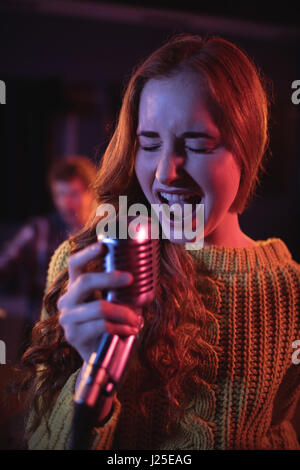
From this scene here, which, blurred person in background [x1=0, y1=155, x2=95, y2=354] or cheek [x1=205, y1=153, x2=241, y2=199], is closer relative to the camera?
cheek [x1=205, y1=153, x2=241, y2=199]

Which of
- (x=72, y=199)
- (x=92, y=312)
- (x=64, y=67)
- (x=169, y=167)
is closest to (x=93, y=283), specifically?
(x=92, y=312)

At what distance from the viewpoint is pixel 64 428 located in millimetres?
712

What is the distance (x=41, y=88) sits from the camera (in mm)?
3658

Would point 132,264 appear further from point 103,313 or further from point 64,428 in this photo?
point 64,428

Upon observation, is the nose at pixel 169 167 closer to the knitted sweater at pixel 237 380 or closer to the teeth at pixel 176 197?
the teeth at pixel 176 197

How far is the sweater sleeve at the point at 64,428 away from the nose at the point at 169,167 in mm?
370

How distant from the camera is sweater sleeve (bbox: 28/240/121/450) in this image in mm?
672

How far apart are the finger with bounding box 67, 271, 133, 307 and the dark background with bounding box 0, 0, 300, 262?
2.93 metres

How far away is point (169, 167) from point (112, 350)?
308 millimetres

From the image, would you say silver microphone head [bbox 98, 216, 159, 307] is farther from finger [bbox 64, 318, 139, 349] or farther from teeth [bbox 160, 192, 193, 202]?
teeth [bbox 160, 192, 193, 202]

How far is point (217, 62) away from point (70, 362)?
0.60 metres

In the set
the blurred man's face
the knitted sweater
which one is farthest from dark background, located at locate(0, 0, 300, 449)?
the knitted sweater

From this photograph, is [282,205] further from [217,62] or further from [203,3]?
[217,62]
